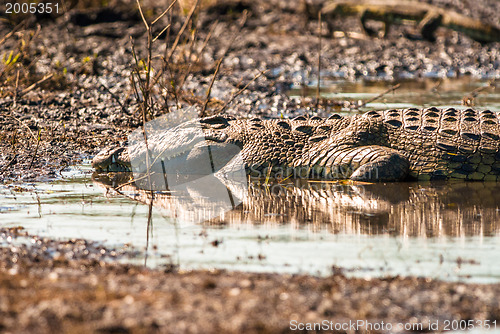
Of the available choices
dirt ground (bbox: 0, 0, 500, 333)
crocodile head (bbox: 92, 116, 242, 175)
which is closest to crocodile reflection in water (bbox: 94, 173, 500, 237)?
crocodile head (bbox: 92, 116, 242, 175)

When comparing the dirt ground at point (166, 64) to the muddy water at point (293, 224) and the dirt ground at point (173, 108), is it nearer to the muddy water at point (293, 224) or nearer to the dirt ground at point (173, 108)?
the dirt ground at point (173, 108)

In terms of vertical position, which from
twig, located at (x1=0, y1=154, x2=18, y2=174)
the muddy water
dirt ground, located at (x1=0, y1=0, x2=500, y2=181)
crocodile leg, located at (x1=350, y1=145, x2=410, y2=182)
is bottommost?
the muddy water

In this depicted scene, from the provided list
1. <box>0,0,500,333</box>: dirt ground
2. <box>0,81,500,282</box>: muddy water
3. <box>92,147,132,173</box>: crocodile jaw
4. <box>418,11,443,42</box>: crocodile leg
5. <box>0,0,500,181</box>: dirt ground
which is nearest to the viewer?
<box>0,0,500,333</box>: dirt ground

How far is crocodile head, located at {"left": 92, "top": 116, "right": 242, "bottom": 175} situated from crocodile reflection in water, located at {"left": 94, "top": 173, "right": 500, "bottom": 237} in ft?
0.82

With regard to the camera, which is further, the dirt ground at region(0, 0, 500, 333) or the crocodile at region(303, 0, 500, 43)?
the crocodile at region(303, 0, 500, 43)

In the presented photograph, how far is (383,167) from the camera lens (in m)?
6.59

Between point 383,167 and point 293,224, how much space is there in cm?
176

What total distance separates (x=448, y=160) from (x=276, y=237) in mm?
2680

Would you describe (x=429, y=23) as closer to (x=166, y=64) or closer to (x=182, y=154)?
(x=166, y=64)

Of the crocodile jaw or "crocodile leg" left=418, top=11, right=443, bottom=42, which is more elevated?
"crocodile leg" left=418, top=11, right=443, bottom=42

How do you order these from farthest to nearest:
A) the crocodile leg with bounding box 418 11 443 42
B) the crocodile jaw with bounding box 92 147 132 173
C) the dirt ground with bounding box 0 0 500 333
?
the crocodile leg with bounding box 418 11 443 42 < the crocodile jaw with bounding box 92 147 132 173 < the dirt ground with bounding box 0 0 500 333

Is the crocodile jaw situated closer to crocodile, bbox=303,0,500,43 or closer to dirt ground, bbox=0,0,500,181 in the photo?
dirt ground, bbox=0,0,500,181

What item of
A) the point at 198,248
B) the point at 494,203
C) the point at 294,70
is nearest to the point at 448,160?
Result: the point at 494,203

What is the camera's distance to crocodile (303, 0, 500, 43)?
15250mm
